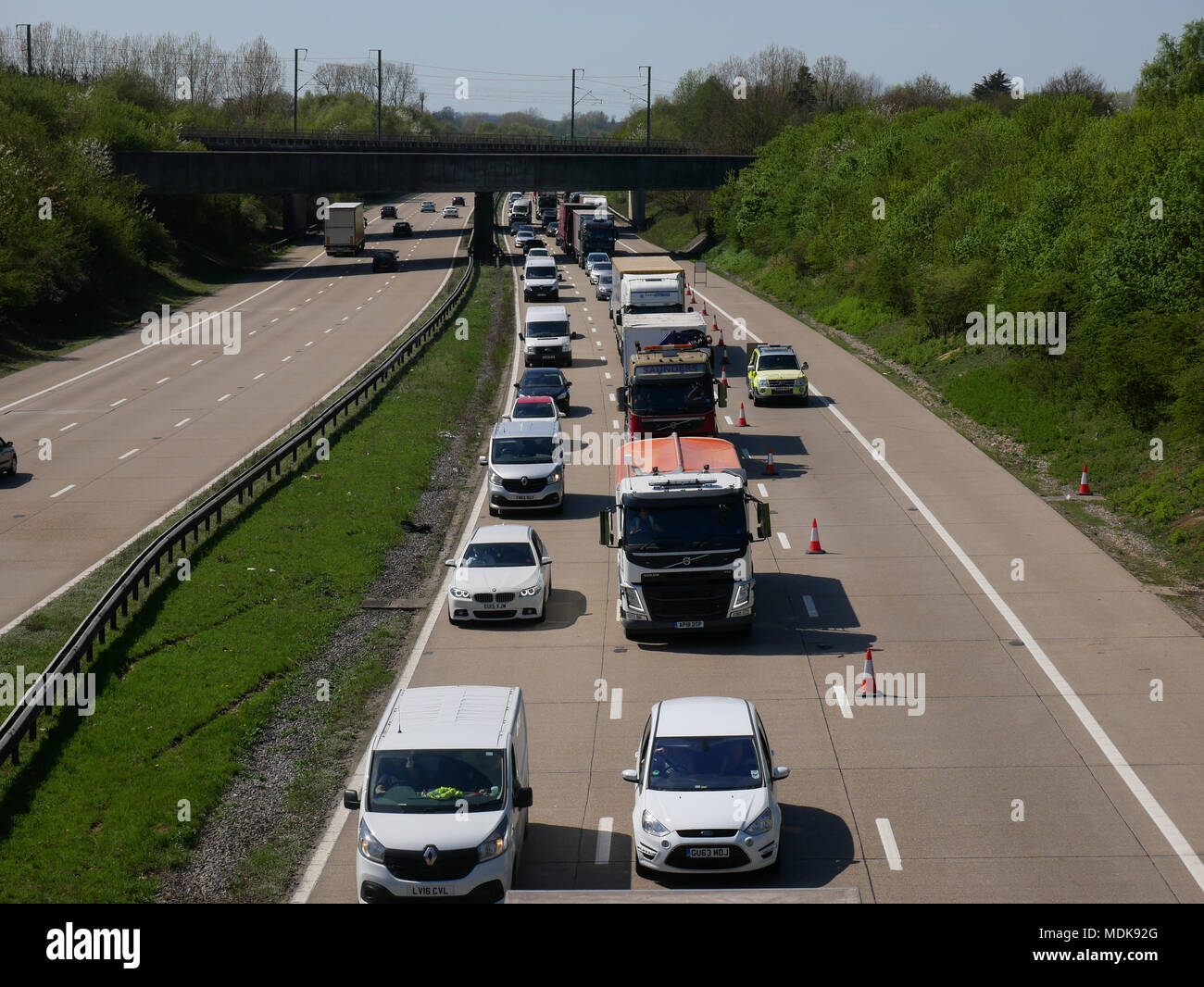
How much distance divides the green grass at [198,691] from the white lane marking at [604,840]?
11.1ft

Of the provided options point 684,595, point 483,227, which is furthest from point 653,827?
point 483,227

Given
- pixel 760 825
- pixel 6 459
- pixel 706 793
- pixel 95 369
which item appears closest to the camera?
pixel 760 825

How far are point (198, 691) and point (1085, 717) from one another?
40.7 feet

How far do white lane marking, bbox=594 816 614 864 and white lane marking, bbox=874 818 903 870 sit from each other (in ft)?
9.73

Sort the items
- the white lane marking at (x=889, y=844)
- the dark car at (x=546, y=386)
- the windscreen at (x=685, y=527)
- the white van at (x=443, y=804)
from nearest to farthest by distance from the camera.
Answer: the white van at (x=443, y=804)
the white lane marking at (x=889, y=844)
the windscreen at (x=685, y=527)
the dark car at (x=546, y=386)

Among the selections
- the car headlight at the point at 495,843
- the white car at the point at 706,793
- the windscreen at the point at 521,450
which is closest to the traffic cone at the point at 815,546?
the windscreen at the point at 521,450

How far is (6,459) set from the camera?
33781 millimetres

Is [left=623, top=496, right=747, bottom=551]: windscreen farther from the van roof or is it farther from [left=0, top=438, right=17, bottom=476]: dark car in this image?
[left=0, top=438, right=17, bottom=476]: dark car

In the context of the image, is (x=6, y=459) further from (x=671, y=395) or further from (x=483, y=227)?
(x=483, y=227)

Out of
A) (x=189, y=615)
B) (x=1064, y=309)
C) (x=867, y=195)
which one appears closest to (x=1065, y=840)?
(x=189, y=615)

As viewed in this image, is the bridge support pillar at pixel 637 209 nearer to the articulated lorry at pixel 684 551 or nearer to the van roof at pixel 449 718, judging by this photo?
the articulated lorry at pixel 684 551

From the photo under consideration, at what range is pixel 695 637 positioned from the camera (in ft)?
73.6

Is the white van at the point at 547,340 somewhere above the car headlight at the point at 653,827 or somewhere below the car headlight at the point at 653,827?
above

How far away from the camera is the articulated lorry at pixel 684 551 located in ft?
71.6
